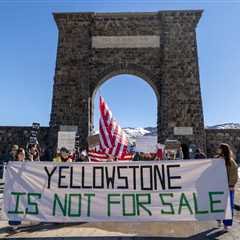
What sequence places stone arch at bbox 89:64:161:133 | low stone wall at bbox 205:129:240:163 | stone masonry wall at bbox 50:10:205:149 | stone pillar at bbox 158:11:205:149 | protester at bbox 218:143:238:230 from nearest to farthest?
1. protester at bbox 218:143:238:230
2. stone pillar at bbox 158:11:205:149
3. stone masonry wall at bbox 50:10:205:149
4. low stone wall at bbox 205:129:240:163
5. stone arch at bbox 89:64:161:133

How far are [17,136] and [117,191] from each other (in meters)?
14.6

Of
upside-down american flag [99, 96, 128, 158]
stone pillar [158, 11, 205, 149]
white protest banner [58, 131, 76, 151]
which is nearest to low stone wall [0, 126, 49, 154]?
white protest banner [58, 131, 76, 151]

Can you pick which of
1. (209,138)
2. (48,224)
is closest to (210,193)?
(48,224)

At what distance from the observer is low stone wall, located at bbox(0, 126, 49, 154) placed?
64.2 ft

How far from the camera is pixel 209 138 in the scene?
19.4 metres

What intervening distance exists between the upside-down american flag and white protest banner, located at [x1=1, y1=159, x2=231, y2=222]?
2745 millimetres

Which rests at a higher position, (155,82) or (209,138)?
(155,82)

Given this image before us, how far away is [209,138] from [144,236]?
14302 mm

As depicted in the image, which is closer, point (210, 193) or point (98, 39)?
point (210, 193)

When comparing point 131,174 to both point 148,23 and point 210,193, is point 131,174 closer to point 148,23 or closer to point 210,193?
point 210,193

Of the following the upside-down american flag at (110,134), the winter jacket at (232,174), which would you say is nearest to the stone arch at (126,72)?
the upside-down american flag at (110,134)

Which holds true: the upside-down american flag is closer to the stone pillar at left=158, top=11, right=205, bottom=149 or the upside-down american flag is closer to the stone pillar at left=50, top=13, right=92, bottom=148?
the stone pillar at left=50, top=13, right=92, bottom=148

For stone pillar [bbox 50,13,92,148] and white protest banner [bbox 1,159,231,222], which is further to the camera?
stone pillar [bbox 50,13,92,148]

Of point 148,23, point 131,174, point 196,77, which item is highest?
point 148,23
